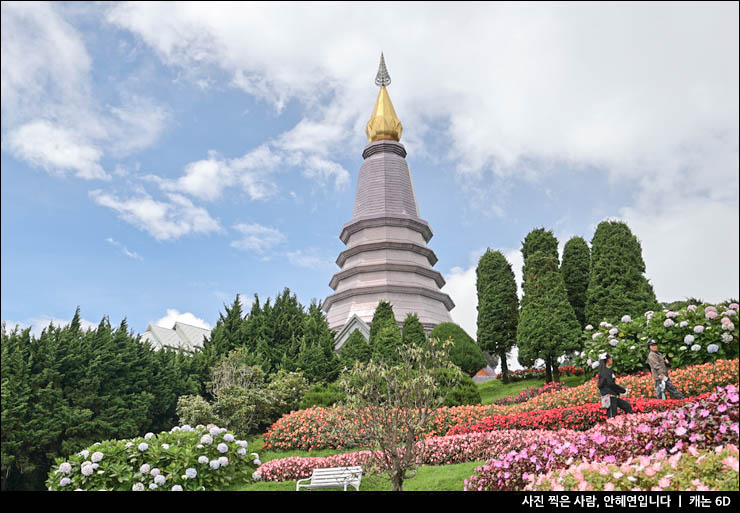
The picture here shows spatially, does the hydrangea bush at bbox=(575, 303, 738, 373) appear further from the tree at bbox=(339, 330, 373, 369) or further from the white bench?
the white bench

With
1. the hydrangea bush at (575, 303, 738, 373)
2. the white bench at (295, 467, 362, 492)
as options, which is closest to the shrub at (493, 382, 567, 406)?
the hydrangea bush at (575, 303, 738, 373)

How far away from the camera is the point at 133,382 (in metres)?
17.4

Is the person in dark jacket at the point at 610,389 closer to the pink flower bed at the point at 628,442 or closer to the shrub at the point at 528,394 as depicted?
the pink flower bed at the point at 628,442

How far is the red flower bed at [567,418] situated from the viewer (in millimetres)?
12258

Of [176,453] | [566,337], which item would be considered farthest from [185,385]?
[566,337]

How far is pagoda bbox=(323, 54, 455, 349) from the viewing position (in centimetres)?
3394

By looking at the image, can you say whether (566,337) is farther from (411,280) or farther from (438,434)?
(411,280)

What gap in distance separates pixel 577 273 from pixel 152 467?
22.2 meters

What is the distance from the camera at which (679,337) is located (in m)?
16.8

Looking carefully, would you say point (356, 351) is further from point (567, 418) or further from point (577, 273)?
point (577, 273)

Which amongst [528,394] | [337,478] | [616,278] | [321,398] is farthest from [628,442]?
[616,278]

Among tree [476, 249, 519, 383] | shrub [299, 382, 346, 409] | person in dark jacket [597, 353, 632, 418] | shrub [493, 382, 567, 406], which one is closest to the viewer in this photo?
person in dark jacket [597, 353, 632, 418]

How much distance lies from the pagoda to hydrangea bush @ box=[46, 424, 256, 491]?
62.3ft
